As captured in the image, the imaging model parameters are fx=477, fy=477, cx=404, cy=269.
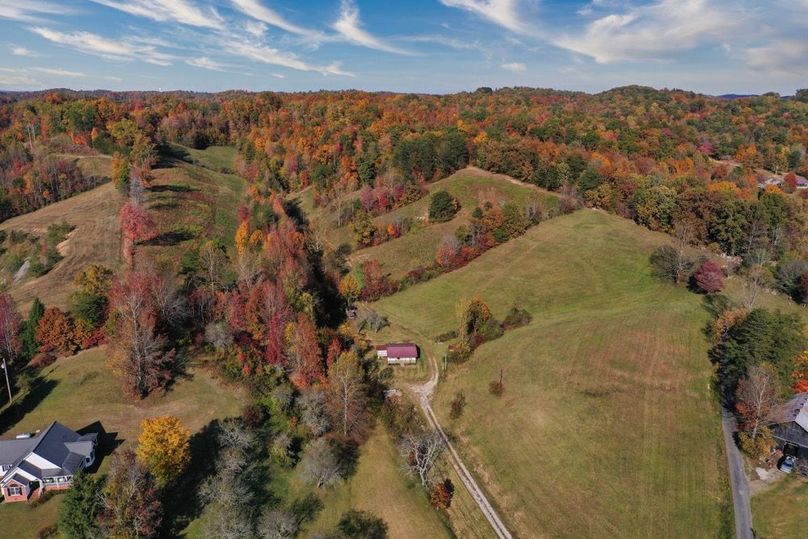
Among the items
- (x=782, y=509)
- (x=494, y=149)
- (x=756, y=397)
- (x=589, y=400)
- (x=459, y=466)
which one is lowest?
(x=459, y=466)

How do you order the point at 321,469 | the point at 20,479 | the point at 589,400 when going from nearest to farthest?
the point at 20,479, the point at 321,469, the point at 589,400

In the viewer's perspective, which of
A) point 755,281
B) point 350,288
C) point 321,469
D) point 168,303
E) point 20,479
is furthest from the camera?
point 350,288

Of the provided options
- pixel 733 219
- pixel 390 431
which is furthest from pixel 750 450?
pixel 733 219

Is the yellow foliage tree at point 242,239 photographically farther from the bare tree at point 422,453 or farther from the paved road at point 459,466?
the bare tree at point 422,453

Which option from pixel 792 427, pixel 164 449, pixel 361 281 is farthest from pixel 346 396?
pixel 792 427

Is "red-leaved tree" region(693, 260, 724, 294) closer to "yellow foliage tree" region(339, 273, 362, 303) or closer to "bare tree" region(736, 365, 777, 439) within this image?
"bare tree" region(736, 365, 777, 439)

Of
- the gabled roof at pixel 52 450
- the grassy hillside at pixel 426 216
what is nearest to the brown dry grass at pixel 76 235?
the gabled roof at pixel 52 450

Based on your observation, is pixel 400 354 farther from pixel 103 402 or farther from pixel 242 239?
pixel 242 239
